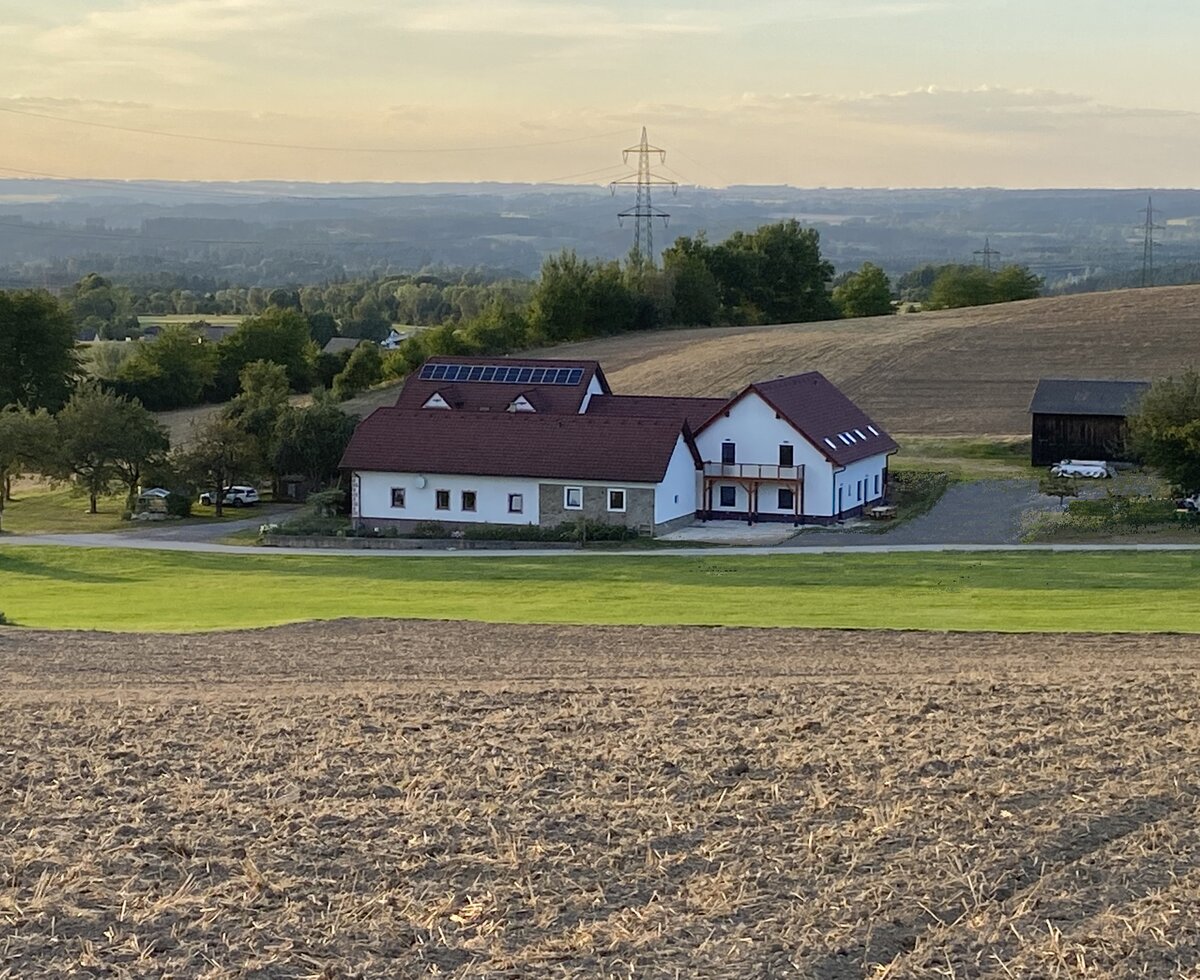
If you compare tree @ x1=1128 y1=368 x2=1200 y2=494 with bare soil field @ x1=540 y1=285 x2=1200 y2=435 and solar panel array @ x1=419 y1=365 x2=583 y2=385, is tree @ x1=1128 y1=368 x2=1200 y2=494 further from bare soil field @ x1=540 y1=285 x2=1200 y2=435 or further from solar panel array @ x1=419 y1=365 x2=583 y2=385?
bare soil field @ x1=540 y1=285 x2=1200 y2=435

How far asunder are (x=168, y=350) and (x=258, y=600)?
5997 cm

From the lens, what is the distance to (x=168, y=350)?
3644 inches

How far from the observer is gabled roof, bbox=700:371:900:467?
53.9m

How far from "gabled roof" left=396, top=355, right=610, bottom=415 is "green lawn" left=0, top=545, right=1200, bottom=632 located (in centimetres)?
1554

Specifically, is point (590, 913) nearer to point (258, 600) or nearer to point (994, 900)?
point (994, 900)

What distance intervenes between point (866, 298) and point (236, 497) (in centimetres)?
7689

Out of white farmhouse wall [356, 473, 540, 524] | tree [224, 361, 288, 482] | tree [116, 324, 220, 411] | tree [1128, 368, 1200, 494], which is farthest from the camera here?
tree [116, 324, 220, 411]

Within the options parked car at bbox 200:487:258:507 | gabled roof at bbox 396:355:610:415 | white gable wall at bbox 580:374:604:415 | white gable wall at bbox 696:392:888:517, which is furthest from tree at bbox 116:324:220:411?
white gable wall at bbox 696:392:888:517

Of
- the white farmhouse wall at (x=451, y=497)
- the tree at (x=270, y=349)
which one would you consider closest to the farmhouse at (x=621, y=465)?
the white farmhouse wall at (x=451, y=497)

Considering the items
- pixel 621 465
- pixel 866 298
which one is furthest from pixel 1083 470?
pixel 866 298

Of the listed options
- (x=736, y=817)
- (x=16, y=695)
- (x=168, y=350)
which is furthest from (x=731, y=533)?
(x=168, y=350)

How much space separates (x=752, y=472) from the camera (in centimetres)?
5422

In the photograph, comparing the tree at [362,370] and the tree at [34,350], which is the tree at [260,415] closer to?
the tree at [34,350]

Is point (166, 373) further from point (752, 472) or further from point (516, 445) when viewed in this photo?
point (752, 472)
